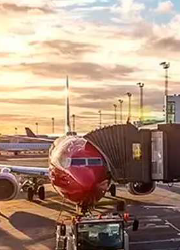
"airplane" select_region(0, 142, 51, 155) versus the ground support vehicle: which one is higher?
"airplane" select_region(0, 142, 51, 155)

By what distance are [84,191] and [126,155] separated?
6.66 meters

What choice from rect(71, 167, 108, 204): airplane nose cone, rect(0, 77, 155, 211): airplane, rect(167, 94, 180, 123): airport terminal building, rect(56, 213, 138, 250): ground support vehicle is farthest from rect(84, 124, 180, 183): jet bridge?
rect(167, 94, 180, 123): airport terminal building

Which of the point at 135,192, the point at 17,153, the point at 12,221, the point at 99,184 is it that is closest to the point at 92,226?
the point at 99,184

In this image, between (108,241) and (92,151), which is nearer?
(108,241)

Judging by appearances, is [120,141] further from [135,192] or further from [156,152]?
[135,192]

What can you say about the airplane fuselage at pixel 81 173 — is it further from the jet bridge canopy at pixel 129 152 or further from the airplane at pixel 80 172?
the jet bridge canopy at pixel 129 152

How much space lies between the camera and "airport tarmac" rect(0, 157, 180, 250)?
2400 cm

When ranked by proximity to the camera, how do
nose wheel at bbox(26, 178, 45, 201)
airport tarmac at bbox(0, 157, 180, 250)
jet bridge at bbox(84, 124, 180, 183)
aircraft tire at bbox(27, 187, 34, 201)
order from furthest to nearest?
nose wheel at bbox(26, 178, 45, 201), aircraft tire at bbox(27, 187, 34, 201), jet bridge at bbox(84, 124, 180, 183), airport tarmac at bbox(0, 157, 180, 250)

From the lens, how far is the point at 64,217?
30891 mm

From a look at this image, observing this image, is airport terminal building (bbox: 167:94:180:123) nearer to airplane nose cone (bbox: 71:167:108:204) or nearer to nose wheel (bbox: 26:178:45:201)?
nose wheel (bbox: 26:178:45:201)

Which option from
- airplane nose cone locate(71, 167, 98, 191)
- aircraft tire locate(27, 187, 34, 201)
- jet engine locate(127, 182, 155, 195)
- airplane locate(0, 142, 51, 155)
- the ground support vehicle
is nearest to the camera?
the ground support vehicle

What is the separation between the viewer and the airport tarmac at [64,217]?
24000mm

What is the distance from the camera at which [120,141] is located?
32062 millimetres

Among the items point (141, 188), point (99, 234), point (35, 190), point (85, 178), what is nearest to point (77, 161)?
point (85, 178)
